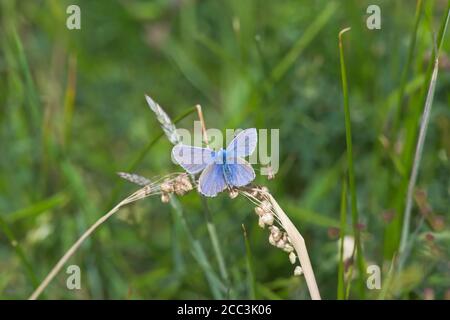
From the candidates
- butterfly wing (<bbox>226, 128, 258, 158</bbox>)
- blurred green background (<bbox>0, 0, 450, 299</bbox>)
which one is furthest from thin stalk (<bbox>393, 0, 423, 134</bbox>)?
butterfly wing (<bbox>226, 128, 258, 158</bbox>)

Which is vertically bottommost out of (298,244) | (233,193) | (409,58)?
(298,244)

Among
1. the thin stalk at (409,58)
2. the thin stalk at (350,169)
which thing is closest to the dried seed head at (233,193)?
the thin stalk at (350,169)

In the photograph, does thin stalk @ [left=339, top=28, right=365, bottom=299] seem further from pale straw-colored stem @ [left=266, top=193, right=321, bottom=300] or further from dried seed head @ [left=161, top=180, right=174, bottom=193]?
dried seed head @ [left=161, top=180, right=174, bottom=193]

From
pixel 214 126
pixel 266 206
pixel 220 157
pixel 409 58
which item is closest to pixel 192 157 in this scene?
pixel 220 157

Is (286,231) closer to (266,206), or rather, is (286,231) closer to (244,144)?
(266,206)

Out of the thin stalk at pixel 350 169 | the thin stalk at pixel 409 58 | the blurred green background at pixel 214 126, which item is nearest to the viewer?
the thin stalk at pixel 350 169

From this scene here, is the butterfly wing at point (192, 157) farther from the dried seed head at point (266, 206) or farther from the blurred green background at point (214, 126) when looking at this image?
the blurred green background at point (214, 126)

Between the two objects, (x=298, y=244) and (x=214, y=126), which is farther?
(x=214, y=126)
